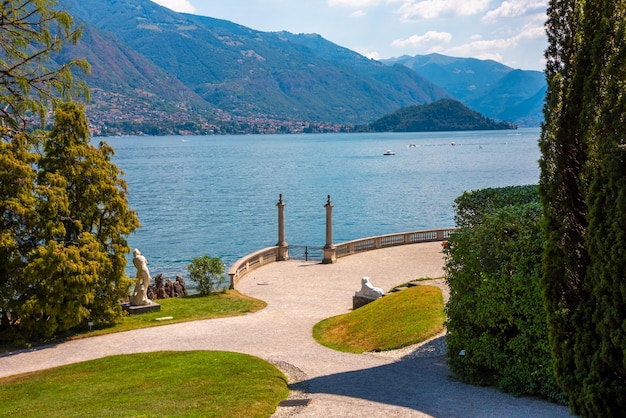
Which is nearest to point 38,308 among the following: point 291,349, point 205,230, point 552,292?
point 291,349

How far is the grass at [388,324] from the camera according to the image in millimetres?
19922

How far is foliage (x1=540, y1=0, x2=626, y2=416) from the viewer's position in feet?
30.5

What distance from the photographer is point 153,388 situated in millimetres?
15820

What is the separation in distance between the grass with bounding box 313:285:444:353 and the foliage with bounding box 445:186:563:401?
391 centimetres

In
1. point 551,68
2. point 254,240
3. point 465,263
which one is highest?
point 551,68

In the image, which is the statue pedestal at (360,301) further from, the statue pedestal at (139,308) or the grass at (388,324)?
the statue pedestal at (139,308)

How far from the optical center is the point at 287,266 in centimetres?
3628

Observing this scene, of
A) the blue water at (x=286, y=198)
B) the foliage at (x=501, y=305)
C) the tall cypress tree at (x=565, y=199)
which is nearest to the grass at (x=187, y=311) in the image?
the blue water at (x=286, y=198)

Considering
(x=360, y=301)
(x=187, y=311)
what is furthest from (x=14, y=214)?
(x=360, y=301)

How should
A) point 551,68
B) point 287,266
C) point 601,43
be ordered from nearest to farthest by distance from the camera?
point 601,43
point 551,68
point 287,266

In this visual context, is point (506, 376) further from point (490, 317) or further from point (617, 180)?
point (617, 180)

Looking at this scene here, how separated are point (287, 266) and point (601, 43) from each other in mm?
27478

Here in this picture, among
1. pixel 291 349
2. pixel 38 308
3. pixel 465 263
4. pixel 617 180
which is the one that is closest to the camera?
pixel 617 180

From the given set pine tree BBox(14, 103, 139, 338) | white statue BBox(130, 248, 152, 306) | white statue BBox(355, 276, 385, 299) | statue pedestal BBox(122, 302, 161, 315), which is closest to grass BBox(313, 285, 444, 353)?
white statue BBox(355, 276, 385, 299)
